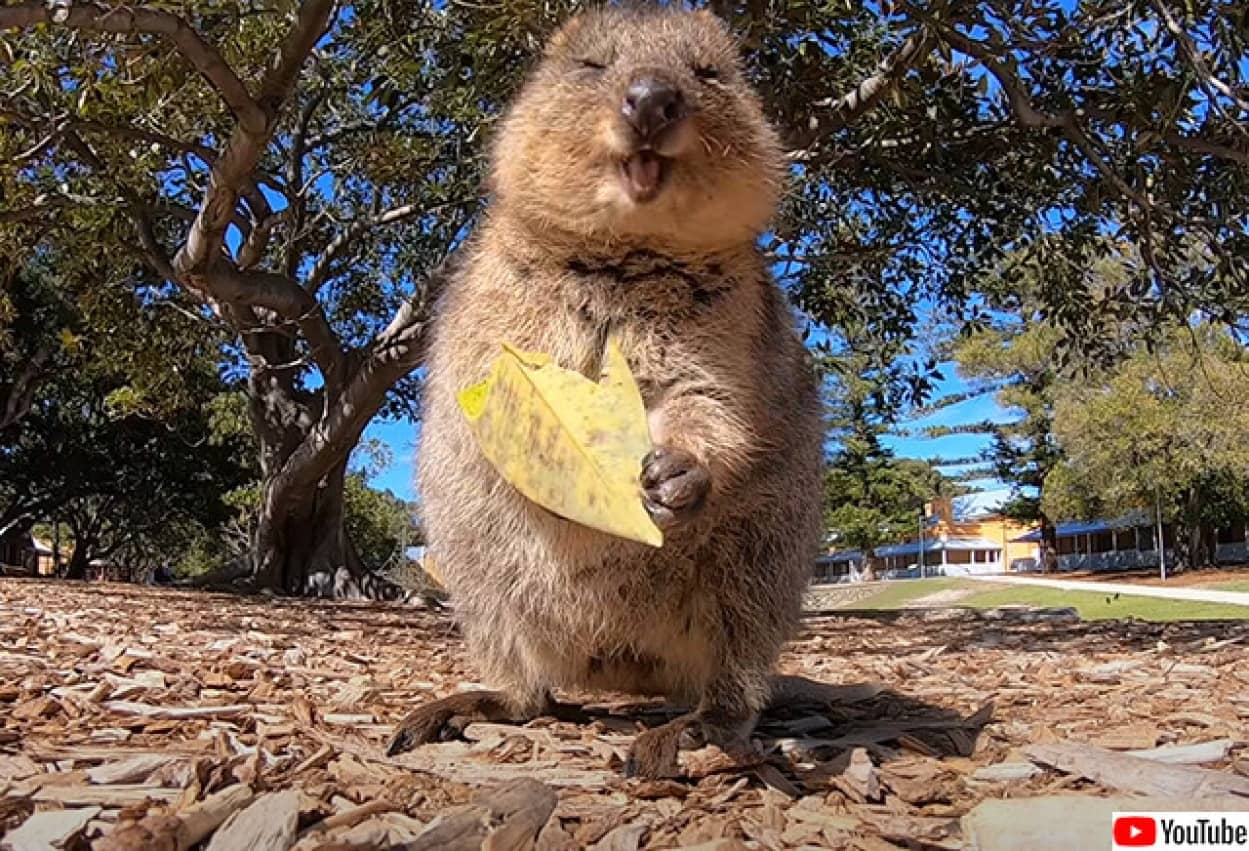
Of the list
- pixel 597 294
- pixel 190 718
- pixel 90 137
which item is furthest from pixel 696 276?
pixel 90 137

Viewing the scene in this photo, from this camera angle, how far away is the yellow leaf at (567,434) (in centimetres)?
248

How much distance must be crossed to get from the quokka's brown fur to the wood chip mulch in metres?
0.24

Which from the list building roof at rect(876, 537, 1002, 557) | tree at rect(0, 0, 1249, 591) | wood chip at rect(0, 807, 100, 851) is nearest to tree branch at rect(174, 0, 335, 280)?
tree at rect(0, 0, 1249, 591)

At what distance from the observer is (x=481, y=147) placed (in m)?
6.25

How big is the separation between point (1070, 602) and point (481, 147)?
54.9 ft

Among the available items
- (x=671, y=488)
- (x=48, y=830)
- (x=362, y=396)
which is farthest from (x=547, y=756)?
(x=362, y=396)

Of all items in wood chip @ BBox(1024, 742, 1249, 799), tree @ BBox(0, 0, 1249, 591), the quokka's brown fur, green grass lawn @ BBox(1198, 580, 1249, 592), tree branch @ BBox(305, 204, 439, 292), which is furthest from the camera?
green grass lawn @ BBox(1198, 580, 1249, 592)

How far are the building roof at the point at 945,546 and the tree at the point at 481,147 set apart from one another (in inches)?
1659

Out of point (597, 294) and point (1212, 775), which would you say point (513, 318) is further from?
point (1212, 775)

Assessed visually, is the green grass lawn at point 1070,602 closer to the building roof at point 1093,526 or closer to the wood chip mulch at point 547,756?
the wood chip mulch at point 547,756

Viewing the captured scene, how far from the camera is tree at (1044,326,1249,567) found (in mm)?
29516

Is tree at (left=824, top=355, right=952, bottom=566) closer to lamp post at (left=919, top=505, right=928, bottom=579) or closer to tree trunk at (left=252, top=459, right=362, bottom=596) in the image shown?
lamp post at (left=919, top=505, right=928, bottom=579)

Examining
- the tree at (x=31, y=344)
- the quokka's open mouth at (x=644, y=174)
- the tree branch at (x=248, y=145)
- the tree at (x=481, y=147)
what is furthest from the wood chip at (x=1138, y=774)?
the tree at (x=31, y=344)

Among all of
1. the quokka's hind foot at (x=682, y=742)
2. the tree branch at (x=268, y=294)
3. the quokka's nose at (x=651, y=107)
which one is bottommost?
the quokka's hind foot at (x=682, y=742)
